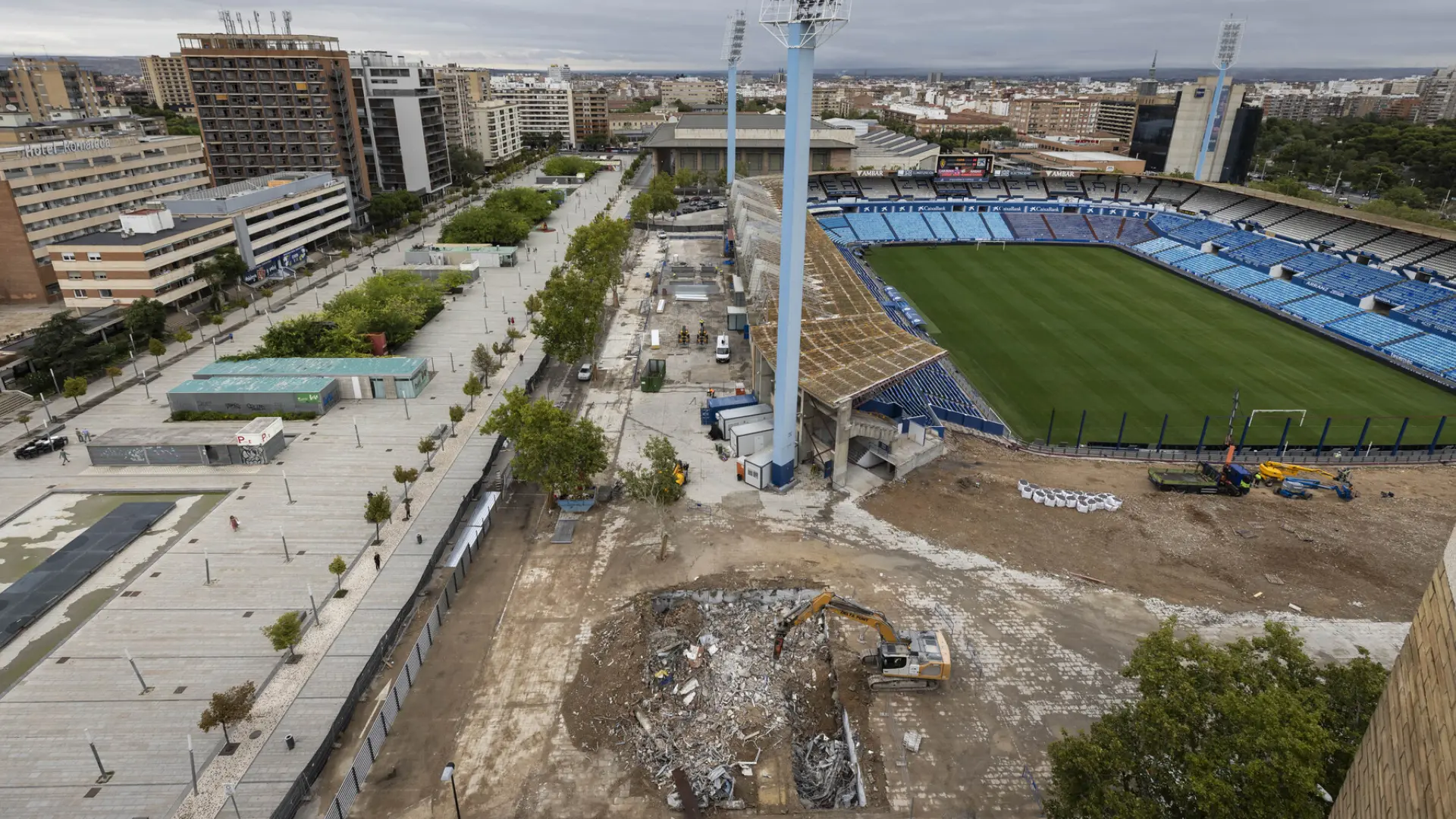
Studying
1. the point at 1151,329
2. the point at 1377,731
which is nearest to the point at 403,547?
the point at 1377,731

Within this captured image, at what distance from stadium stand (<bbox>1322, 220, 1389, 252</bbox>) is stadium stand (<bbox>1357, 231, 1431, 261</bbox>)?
897 millimetres

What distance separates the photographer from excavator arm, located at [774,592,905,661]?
24.0 m

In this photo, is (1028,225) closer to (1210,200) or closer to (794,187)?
(1210,200)

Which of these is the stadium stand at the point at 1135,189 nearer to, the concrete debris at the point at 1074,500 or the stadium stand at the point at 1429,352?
the stadium stand at the point at 1429,352

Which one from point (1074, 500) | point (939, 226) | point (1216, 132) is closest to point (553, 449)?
point (1074, 500)

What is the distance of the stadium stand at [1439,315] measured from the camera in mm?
56531

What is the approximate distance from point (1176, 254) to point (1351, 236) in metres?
15.2

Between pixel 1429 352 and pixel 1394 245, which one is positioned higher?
pixel 1394 245

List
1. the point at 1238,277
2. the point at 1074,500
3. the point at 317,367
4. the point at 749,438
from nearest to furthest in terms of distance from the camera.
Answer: the point at 1074,500 < the point at 749,438 < the point at 317,367 < the point at 1238,277

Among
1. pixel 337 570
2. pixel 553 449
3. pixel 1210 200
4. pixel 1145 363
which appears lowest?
pixel 1145 363

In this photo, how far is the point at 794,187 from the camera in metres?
29.5

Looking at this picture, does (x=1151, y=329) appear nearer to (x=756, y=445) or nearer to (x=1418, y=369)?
(x=1418, y=369)

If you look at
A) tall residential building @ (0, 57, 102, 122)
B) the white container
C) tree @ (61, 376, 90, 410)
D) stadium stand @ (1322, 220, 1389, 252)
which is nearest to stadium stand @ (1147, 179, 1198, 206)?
stadium stand @ (1322, 220, 1389, 252)

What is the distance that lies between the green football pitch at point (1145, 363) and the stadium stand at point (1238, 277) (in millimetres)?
2302
